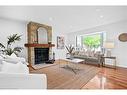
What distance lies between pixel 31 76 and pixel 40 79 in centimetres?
16

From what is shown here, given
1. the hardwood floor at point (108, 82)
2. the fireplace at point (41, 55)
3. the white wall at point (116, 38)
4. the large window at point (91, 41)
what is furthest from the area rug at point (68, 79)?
the large window at point (91, 41)

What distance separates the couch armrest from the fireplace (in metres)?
4.64

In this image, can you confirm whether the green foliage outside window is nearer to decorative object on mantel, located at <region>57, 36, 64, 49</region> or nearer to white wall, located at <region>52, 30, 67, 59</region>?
decorative object on mantel, located at <region>57, 36, 64, 49</region>

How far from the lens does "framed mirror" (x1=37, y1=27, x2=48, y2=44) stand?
262 inches

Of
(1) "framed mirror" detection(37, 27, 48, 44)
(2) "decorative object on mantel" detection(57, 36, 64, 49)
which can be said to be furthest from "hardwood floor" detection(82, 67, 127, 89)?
(2) "decorative object on mantel" detection(57, 36, 64, 49)

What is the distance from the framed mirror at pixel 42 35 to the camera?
21.9ft

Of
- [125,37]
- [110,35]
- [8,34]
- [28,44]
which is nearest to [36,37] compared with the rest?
[28,44]

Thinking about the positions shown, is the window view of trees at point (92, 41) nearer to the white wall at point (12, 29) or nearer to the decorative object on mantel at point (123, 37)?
the decorative object on mantel at point (123, 37)

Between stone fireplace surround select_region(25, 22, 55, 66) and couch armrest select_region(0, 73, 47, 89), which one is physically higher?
stone fireplace surround select_region(25, 22, 55, 66)

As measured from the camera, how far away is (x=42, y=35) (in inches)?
271

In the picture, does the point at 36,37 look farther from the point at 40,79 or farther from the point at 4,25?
the point at 40,79

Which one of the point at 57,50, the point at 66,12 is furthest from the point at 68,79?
the point at 57,50

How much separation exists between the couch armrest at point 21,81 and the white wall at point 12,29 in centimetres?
425
